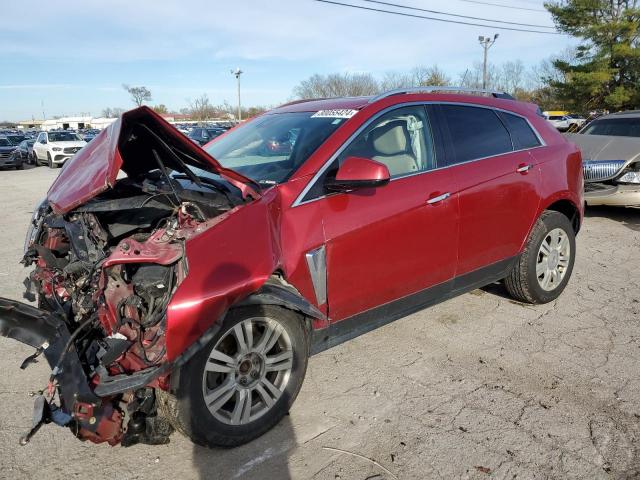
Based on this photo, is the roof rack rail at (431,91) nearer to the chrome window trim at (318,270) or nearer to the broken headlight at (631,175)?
the chrome window trim at (318,270)

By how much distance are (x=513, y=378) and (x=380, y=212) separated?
148 cm

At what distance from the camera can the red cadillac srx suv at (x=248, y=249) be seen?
2.37 meters

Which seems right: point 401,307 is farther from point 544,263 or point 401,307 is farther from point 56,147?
Result: point 56,147

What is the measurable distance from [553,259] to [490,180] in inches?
50.8

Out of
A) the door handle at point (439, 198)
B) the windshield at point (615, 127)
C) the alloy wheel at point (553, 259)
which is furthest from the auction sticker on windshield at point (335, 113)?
the windshield at point (615, 127)

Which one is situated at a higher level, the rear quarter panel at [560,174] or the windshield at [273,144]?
the windshield at [273,144]

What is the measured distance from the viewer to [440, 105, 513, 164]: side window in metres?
3.74

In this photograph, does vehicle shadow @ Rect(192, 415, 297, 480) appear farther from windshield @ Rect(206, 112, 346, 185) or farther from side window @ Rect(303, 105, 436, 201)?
side window @ Rect(303, 105, 436, 201)

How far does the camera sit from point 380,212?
10.4ft

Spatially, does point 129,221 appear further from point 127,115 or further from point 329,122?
point 329,122

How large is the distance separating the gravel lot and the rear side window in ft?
4.90

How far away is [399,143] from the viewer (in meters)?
3.49

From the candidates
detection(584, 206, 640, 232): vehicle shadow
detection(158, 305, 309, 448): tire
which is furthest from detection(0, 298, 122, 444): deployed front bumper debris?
detection(584, 206, 640, 232): vehicle shadow

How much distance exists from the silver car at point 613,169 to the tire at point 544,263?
12.8 feet
